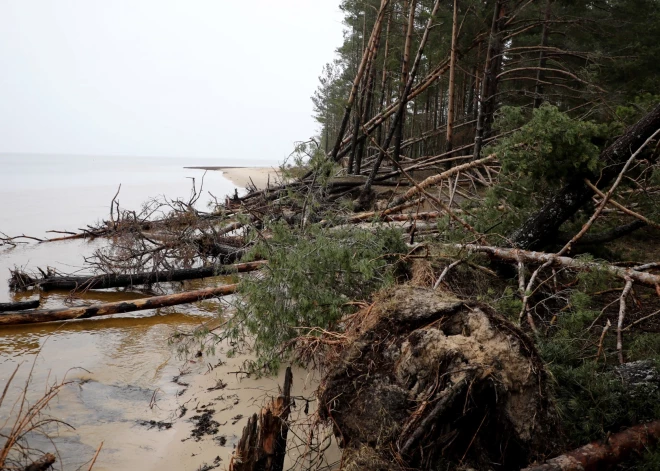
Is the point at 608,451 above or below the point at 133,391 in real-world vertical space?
above

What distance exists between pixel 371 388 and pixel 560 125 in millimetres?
3802

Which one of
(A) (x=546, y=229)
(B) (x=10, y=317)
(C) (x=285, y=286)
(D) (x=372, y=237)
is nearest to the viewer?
(C) (x=285, y=286)

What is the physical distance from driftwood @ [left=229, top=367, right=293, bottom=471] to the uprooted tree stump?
281 mm

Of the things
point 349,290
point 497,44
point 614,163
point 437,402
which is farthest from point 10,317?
point 497,44

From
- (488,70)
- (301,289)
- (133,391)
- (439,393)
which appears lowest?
(133,391)

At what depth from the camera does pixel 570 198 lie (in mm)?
5418

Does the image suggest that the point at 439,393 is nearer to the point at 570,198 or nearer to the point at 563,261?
the point at 563,261

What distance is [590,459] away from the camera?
2570 millimetres

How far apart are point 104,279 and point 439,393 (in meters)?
7.13

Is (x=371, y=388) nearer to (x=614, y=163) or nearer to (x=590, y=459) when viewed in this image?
(x=590, y=459)

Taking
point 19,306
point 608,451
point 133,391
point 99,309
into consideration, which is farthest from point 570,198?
point 19,306

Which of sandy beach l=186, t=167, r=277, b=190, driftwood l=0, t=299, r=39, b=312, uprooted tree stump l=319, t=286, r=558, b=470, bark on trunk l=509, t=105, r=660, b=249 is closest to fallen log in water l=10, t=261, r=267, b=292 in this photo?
driftwood l=0, t=299, r=39, b=312

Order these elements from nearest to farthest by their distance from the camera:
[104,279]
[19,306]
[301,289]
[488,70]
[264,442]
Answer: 1. [264,442]
2. [301,289]
3. [19,306]
4. [104,279]
5. [488,70]

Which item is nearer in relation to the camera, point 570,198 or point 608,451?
point 608,451
